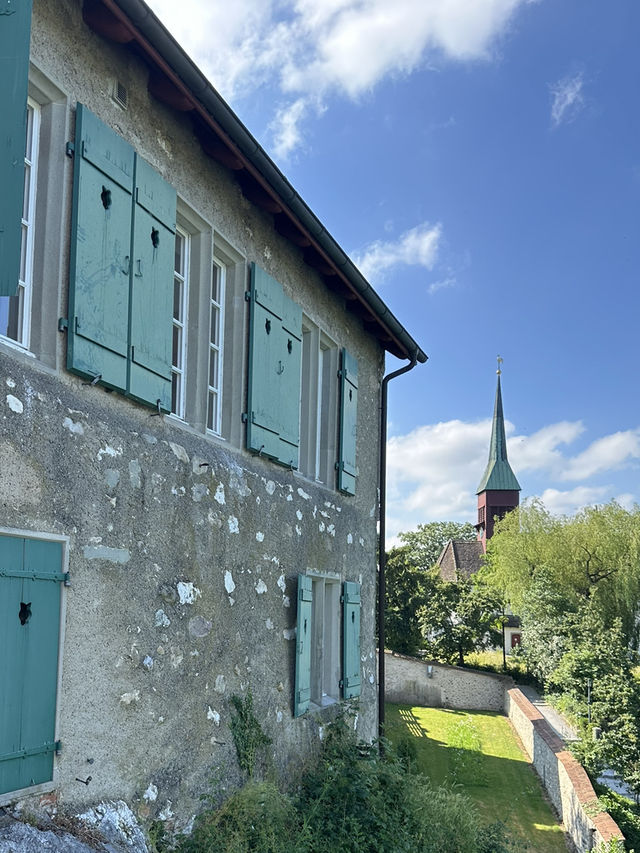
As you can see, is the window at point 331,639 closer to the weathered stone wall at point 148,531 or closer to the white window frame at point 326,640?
the white window frame at point 326,640

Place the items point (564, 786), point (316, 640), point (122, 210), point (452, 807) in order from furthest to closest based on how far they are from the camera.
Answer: point (564, 786), point (316, 640), point (452, 807), point (122, 210)

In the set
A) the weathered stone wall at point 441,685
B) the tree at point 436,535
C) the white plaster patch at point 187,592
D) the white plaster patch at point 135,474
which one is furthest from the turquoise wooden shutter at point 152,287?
the tree at point 436,535

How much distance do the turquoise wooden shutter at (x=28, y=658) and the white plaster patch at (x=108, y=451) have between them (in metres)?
0.61

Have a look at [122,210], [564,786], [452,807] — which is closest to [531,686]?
[564,786]

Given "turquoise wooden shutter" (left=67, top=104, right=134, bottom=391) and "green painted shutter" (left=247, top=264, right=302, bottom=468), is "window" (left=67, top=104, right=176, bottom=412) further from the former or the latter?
"green painted shutter" (left=247, top=264, right=302, bottom=468)

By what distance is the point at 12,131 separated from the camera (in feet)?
11.3

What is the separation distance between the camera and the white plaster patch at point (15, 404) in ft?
12.3

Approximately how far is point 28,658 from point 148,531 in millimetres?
1234

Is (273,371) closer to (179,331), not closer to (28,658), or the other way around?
(179,331)

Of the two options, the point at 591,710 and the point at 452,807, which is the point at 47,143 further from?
the point at 591,710

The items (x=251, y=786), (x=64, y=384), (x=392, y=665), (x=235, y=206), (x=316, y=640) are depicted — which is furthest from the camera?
(x=392, y=665)

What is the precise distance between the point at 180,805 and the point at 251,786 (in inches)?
27.9

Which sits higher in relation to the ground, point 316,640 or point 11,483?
point 11,483

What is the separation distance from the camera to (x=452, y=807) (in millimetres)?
7191
